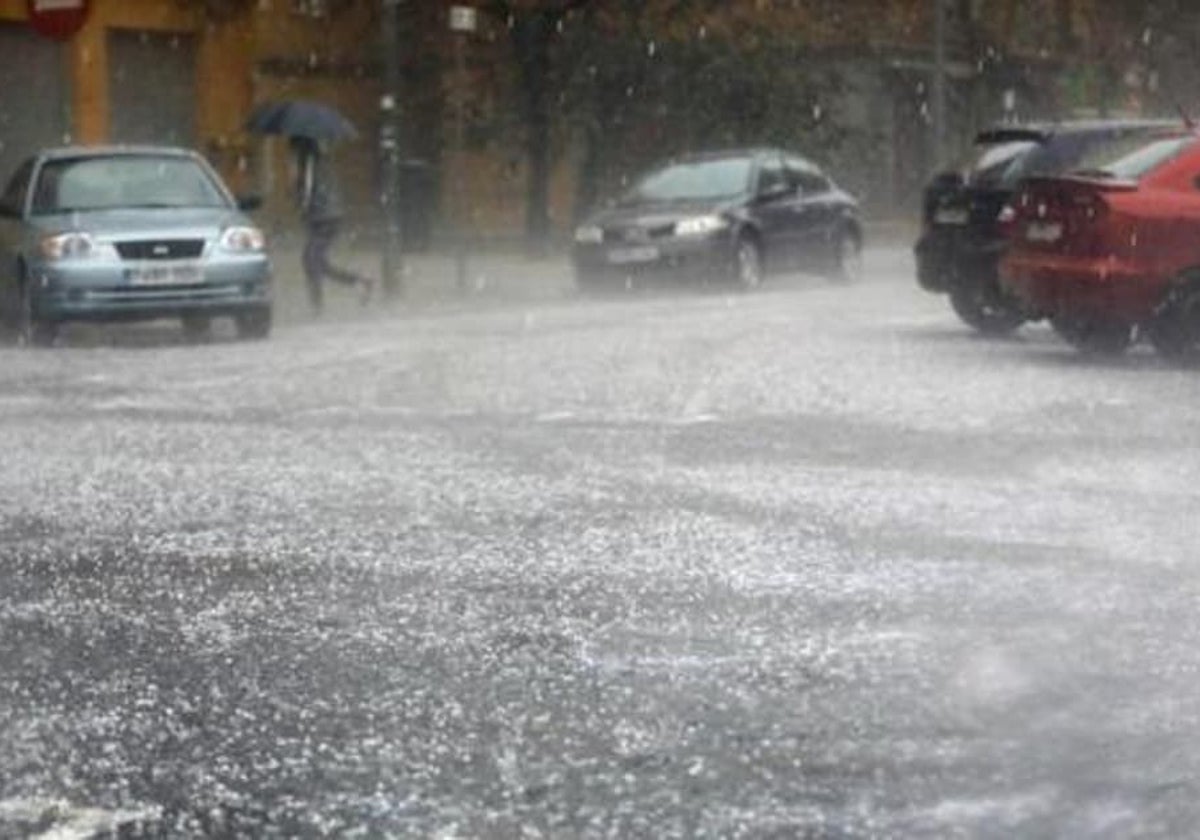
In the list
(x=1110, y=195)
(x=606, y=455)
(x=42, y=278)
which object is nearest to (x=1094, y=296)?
(x=1110, y=195)

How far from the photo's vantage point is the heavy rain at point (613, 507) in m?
6.99

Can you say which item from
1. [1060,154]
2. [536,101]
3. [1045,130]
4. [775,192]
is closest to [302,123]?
[775,192]

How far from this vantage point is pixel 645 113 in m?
40.5

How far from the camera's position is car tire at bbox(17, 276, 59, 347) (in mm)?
22500

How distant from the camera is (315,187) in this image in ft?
91.6

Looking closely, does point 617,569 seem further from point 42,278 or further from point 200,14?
point 200,14

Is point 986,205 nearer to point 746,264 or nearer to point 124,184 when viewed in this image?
point 124,184

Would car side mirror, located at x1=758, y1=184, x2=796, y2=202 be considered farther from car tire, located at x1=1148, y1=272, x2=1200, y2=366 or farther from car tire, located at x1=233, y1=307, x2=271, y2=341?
car tire, located at x1=1148, y1=272, x2=1200, y2=366

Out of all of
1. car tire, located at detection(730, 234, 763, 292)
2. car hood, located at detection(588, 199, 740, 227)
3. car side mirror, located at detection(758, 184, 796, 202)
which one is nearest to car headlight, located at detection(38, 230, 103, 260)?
car hood, located at detection(588, 199, 740, 227)

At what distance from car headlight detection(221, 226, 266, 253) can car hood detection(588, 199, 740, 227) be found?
794 cm

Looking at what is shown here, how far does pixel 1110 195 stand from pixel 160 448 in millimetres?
7102

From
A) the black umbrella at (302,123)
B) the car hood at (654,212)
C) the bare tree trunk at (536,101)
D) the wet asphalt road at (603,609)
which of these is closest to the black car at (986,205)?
the wet asphalt road at (603,609)

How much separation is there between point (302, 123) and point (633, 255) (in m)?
3.65

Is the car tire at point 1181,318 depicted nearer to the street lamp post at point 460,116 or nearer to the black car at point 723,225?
the black car at point 723,225
